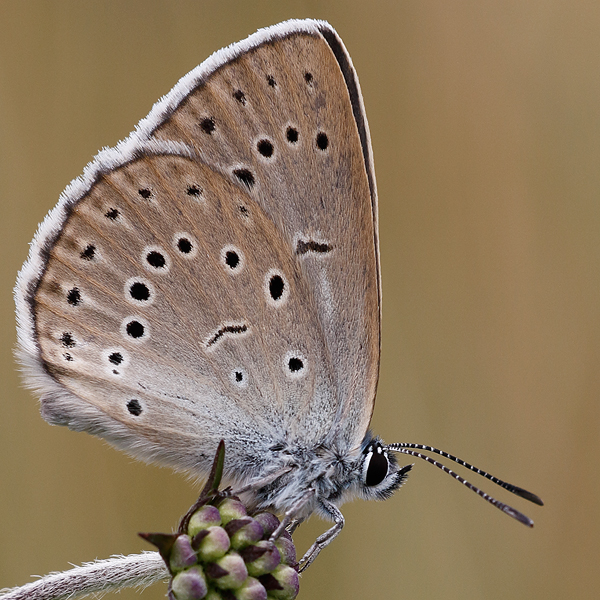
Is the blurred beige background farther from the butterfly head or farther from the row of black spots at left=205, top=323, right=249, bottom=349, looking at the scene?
the row of black spots at left=205, top=323, right=249, bottom=349

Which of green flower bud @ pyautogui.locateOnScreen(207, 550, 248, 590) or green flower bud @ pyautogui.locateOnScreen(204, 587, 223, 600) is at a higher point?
green flower bud @ pyautogui.locateOnScreen(207, 550, 248, 590)

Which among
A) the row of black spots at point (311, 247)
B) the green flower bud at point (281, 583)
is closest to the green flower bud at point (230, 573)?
the green flower bud at point (281, 583)

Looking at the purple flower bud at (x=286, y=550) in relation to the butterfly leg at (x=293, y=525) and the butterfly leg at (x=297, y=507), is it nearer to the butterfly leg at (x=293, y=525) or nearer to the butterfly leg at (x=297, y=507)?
the butterfly leg at (x=297, y=507)

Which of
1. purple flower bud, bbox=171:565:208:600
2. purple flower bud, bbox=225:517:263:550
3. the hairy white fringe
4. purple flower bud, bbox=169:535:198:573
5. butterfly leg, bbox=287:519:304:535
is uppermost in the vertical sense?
butterfly leg, bbox=287:519:304:535

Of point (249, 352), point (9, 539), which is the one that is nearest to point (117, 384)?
point (249, 352)

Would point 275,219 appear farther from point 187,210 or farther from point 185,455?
point 185,455

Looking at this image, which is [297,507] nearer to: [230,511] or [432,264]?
[230,511]

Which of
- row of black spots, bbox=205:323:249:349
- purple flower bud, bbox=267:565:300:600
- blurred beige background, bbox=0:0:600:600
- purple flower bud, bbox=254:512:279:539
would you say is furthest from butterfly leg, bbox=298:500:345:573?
blurred beige background, bbox=0:0:600:600
